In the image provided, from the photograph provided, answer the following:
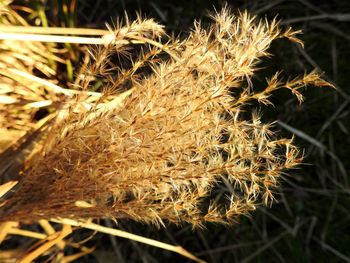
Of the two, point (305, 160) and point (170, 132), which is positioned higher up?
point (305, 160)

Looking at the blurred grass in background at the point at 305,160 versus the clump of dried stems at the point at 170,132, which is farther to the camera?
the blurred grass in background at the point at 305,160

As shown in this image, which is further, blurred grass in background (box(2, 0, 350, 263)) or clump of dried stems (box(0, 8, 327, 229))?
blurred grass in background (box(2, 0, 350, 263))

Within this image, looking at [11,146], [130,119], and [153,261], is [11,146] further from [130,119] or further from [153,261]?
[153,261]

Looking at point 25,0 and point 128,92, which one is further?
point 25,0

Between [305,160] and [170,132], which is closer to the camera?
[170,132]

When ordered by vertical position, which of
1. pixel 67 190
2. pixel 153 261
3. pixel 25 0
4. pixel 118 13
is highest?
pixel 118 13

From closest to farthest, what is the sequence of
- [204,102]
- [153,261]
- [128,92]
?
[204,102], [128,92], [153,261]

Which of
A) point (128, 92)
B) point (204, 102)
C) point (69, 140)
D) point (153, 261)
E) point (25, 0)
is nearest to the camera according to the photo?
point (204, 102)

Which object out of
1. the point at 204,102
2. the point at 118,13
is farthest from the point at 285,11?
the point at 204,102
